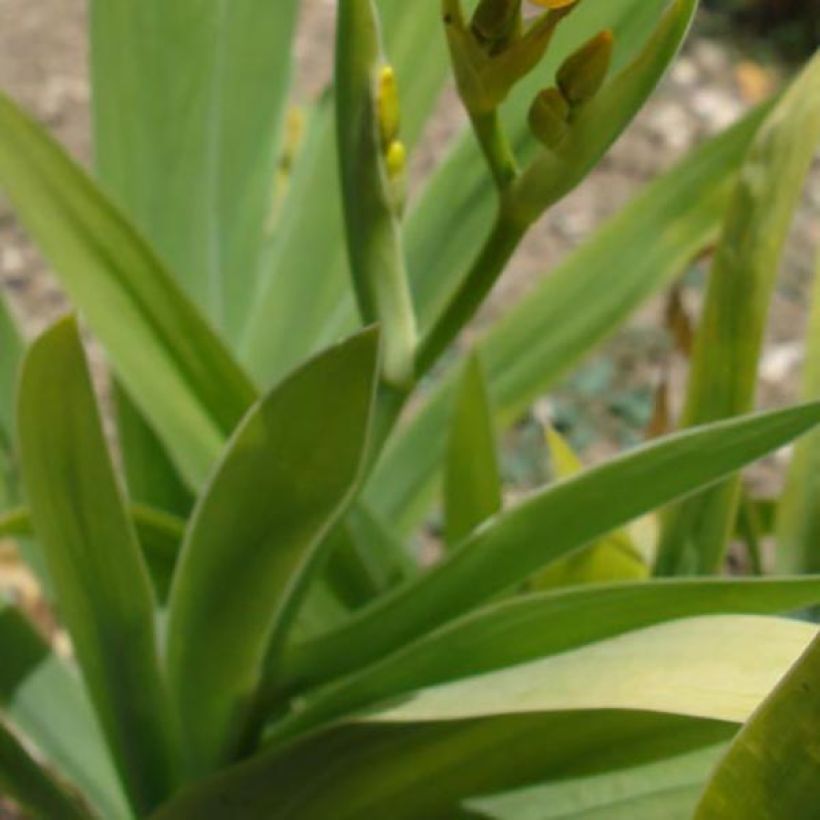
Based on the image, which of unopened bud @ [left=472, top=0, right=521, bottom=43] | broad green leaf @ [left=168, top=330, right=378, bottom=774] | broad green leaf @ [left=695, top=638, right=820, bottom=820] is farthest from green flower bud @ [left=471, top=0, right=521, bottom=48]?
broad green leaf @ [left=695, top=638, right=820, bottom=820]

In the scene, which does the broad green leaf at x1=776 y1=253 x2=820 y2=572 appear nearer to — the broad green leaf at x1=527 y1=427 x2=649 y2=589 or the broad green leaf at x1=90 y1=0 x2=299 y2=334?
the broad green leaf at x1=527 y1=427 x2=649 y2=589

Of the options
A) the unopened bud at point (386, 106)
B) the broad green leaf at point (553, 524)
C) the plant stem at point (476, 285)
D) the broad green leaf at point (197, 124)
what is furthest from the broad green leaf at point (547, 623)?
the broad green leaf at point (197, 124)

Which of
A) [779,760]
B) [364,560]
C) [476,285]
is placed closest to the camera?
[779,760]

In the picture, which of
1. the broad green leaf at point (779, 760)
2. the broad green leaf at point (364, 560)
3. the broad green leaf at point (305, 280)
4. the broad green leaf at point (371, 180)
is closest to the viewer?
the broad green leaf at point (779, 760)

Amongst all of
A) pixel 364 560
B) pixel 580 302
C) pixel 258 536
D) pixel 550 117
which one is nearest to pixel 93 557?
pixel 258 536

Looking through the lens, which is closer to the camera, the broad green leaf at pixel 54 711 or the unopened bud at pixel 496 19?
the unopened bud at pixel 496 19

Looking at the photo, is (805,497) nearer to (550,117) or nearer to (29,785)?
(550,117)

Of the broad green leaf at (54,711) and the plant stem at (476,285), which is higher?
the plant stem at (476,285)

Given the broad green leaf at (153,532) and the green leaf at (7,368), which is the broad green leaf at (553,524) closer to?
the broad green leaf at (153,532)
